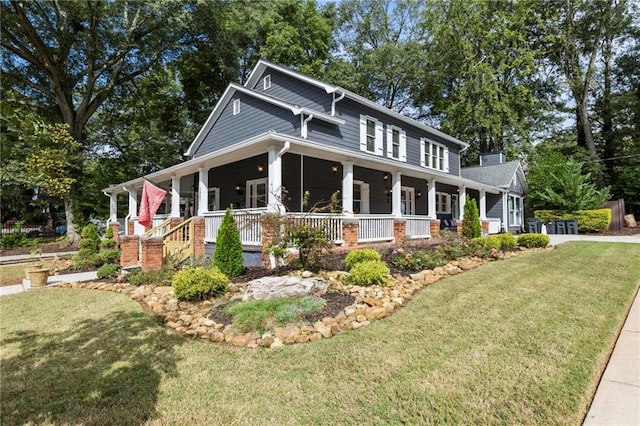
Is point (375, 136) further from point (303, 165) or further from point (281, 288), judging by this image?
point (281, 288)

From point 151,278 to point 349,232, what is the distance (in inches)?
209

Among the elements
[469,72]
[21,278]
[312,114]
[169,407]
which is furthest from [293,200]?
[469,72]

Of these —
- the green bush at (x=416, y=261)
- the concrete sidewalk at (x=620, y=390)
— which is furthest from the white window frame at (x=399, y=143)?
the concrete sidewalk at (x=620, y=390)

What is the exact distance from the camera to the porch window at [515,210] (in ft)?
69.8

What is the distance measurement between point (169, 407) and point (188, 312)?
2728 millimetres

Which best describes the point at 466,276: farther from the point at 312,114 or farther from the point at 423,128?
the point at 423,128

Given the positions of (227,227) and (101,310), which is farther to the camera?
(227,227)

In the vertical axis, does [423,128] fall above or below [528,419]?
above

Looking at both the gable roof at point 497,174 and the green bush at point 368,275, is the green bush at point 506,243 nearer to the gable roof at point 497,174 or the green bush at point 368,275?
the green bush at point 368,275

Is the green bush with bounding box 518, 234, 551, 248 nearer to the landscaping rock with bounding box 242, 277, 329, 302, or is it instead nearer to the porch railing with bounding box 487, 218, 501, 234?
the porch railing with bounding box 487, 218, 501, 234

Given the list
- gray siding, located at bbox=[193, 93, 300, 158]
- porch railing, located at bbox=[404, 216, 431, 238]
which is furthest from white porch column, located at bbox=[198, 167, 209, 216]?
porch railing, located at bbox=[404, 216, 431, 238]

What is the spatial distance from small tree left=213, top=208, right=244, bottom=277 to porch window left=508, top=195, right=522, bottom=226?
65.4 ft

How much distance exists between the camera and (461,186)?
15.7m

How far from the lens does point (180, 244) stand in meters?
9.77
